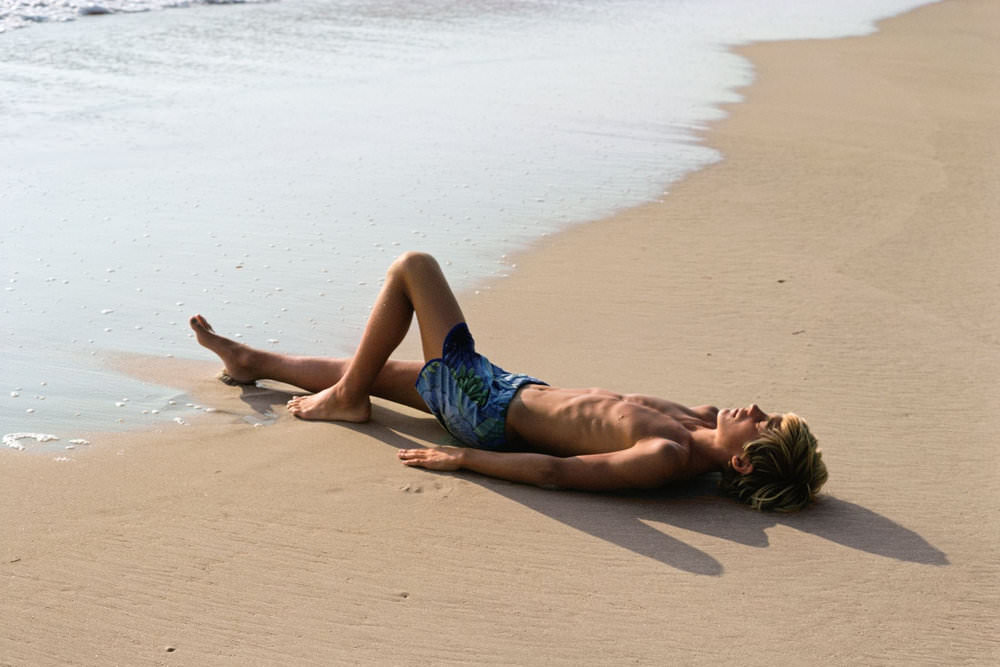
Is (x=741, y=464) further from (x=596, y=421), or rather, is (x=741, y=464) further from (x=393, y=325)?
(x=393, y=325)

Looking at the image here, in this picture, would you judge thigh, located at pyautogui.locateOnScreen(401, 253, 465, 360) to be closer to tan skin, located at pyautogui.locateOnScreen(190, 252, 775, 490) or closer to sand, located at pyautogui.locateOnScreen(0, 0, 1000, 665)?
tan skin, located at pyautogui.locateOnScreen(190, 252, 775, 490)

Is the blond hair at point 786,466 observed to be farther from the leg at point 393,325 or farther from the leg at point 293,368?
the leg at point 293,368

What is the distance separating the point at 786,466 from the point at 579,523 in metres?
0.77

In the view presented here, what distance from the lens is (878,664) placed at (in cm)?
319

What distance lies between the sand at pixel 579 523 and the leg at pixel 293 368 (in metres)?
0.10

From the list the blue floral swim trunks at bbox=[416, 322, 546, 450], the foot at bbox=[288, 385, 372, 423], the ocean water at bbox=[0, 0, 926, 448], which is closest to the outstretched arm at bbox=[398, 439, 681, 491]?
the blue floral swim trunks at bbox=[416, 322, 546, 450]

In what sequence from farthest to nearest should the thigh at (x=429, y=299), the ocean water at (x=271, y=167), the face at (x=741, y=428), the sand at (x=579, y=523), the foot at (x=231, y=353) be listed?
the ocean water at (x=271, y=167) < the foot at (x=231, y=353) < the thigh at (x=429, y=299) < the face at (x=741, y=428) < the sand at (x=579, y=523)

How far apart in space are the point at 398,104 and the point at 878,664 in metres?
8.63

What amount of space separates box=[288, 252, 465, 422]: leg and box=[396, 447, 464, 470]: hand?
Result: 0.41 metres

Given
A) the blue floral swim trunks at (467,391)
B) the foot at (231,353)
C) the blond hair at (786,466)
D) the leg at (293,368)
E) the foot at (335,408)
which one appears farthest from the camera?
the foot at (231,353)

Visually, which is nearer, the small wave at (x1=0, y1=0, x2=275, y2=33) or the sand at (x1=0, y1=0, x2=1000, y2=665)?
the sand at (x1=0, y1=0, x2=1000, y2=665)

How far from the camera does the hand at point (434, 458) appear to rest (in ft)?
13.7

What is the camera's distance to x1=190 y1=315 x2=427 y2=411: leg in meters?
4.77

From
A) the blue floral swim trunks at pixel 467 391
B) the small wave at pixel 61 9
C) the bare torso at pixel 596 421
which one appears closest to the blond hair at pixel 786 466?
the bare torso at pixel 596 421
